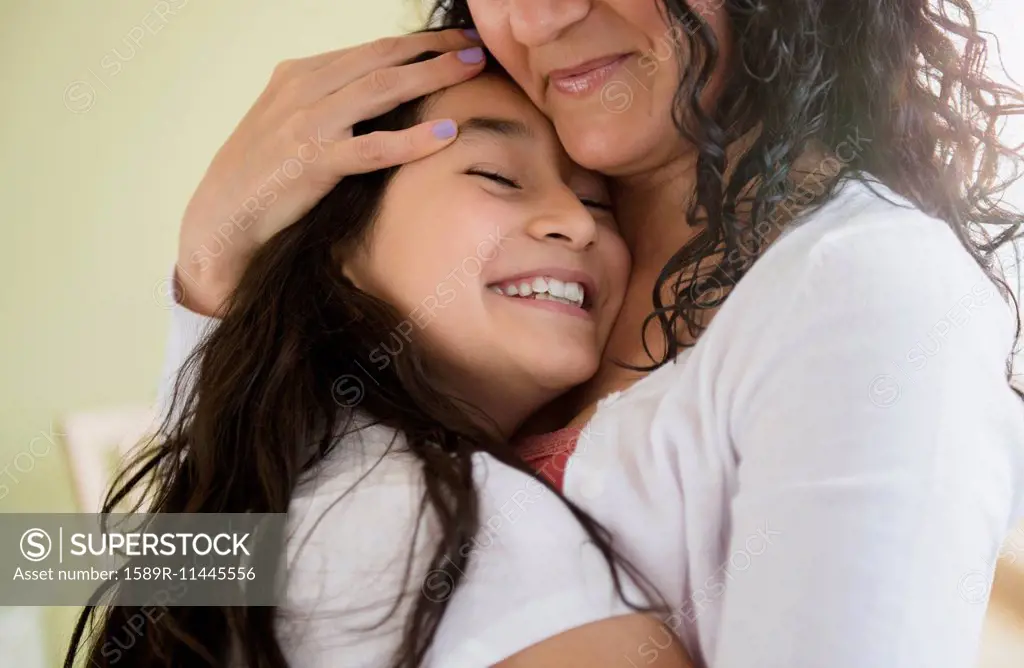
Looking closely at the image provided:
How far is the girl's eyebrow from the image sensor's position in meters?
0.83

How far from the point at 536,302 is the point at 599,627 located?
1.00 feet

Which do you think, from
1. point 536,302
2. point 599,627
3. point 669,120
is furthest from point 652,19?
point 599,627

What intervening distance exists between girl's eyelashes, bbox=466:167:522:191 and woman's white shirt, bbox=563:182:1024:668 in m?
0.27

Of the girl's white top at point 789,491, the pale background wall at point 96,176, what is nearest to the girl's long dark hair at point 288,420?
the girl's white top at point 789,491

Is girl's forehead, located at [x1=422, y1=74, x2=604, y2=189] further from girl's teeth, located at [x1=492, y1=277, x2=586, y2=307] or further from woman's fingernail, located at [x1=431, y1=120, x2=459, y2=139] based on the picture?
girl's teeth, located at [x1=492, y1=277, x2=586, y2=307]

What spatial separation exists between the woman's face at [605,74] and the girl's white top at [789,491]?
22 centimetres

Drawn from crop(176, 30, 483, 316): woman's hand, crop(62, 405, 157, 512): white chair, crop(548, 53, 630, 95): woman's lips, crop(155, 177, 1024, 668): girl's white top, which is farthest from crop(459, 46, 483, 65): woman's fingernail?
crop(62, 405, 157, 512): white chair

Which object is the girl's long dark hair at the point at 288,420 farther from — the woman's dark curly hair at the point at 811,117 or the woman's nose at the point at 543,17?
the woman's dark curly hair at the point at 811,117

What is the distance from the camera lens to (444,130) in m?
0.82

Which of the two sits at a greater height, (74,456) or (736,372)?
(736,372)

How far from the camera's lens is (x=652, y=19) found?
30.0 inches

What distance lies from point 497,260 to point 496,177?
0.28ft

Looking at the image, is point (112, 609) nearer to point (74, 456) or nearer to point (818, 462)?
point (74, 456)

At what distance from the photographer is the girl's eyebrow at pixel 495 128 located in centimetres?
83
